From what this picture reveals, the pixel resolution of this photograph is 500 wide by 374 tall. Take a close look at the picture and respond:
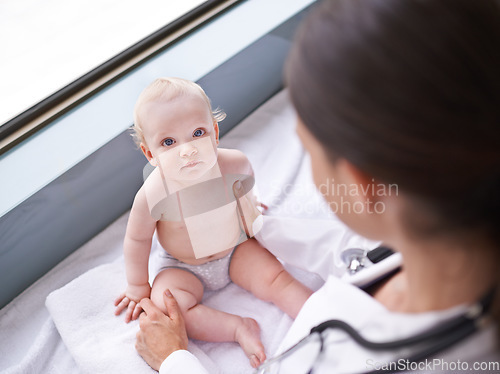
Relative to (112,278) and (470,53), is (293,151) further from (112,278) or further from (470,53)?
(470,53)

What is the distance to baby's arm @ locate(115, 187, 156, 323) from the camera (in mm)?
1116

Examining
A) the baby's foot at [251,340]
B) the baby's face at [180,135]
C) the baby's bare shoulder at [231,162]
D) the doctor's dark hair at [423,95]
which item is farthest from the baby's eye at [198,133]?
the doctor's dark hair at [423,95]

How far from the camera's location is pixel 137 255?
3.77 feet

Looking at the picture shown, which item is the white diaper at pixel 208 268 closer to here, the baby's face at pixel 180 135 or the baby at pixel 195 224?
the baby at pixel 195 224

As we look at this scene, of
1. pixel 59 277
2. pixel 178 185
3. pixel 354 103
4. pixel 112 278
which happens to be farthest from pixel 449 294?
pixel 59 277

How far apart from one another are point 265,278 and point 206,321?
19 centimetres

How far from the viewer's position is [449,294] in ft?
1.79

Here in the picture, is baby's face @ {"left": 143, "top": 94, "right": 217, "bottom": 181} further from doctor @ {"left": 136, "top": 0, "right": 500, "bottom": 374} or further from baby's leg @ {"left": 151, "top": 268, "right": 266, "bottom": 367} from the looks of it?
doctor @ {"left": 136, "top": 0, "right": 500, "bottom": 374}

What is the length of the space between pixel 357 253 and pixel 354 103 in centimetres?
57

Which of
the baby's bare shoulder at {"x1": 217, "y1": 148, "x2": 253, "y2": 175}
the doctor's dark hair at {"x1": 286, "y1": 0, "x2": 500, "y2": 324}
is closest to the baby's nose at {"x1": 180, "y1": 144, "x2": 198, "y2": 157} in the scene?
the baby's bare shoulder at {"x1": 217, "y1": 148, "x2": 253, "y2": 175}

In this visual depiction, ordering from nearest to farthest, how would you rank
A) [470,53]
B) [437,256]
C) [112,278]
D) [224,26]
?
[470,53]
[437,256]
[112,278]
[224,26]

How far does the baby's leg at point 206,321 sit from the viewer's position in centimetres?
110

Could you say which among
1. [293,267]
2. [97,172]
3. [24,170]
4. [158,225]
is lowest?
[293,267]

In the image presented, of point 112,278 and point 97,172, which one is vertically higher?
point 97,172
